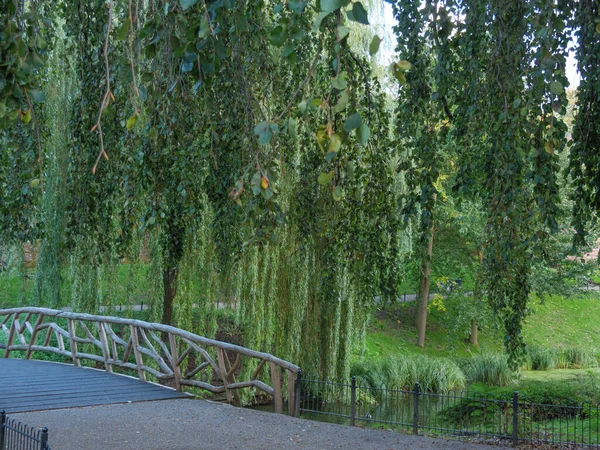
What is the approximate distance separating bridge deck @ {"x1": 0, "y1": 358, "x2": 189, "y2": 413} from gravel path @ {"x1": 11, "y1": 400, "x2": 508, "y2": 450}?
0.30 metres

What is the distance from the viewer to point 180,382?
8.90m

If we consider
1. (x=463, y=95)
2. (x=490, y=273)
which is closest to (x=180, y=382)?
(x=490, y=273)

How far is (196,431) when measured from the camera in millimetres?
7027

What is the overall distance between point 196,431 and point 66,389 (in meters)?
2.50

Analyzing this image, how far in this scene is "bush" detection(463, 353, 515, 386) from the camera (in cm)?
1635

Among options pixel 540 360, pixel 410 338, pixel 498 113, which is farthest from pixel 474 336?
pixel 498 113

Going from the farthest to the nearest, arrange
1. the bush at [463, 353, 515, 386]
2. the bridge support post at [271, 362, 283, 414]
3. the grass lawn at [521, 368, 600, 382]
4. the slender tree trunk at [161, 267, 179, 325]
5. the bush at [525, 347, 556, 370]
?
the bush at [525, 347, 556, 370] < the grass lawn at [521, 368, 600, 382] < the bush at [463, 353, 515, 386] < the slender tree trunk at [161, 267, 179, 325] < the bridge support post at [271, 362, 283, 414]

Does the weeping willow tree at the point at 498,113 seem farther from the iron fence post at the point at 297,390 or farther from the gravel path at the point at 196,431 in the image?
the iron fence post at the point at 297,390

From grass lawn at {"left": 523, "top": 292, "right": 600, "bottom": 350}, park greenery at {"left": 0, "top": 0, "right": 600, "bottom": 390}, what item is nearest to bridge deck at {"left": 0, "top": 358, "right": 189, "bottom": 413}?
park greenery at {"left": 0, "top": 0, "right": 600, "bottom": 390}

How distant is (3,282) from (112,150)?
16.7m

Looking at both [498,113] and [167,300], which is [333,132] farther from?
[167,300]

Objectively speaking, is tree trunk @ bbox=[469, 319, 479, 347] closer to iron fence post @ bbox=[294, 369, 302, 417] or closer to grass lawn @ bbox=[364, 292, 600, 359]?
grass lawn @ bbox=[364, 292, 600, 359]

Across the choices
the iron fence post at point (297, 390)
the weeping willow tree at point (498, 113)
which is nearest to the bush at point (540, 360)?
the iron fence post at point (297, 390)

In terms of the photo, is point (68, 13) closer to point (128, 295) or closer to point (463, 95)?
point (463, 95)
